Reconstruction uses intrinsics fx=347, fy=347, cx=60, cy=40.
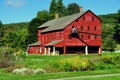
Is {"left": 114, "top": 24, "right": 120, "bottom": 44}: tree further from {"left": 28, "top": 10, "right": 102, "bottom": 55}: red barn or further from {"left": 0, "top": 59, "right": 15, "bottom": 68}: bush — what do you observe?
{"left": 0, "top": 59, "right": 15, "bottom": 68}: bush

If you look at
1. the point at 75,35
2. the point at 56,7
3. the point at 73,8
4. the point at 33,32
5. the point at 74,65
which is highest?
the point at 73,8

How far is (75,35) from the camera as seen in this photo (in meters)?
72.9

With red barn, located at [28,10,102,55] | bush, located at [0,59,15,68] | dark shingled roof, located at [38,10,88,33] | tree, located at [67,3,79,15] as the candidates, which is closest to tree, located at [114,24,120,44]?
red barn, located at [28,10,102,55]

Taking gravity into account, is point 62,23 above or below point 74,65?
above

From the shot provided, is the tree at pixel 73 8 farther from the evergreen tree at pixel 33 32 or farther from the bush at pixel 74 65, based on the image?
the bush at pixel 74 65

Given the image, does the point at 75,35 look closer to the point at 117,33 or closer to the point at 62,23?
the point at 62,23

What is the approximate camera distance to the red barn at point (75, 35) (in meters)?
72.0

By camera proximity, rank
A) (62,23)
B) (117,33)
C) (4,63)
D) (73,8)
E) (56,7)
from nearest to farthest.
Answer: (4,63)
(62,23)
(117,33)
(56,7)
(73,8)

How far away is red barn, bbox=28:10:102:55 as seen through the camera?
236 feet

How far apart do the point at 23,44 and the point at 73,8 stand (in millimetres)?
83649

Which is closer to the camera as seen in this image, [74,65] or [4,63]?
[74,65]

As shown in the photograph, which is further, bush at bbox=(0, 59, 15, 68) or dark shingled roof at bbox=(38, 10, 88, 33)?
dark shingled roof at bbox=(38, 10, 88, 33)

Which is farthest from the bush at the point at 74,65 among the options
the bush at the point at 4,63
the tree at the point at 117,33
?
the tree at the point at 117,33

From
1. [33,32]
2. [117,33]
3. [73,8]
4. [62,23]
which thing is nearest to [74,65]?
[62,23]
